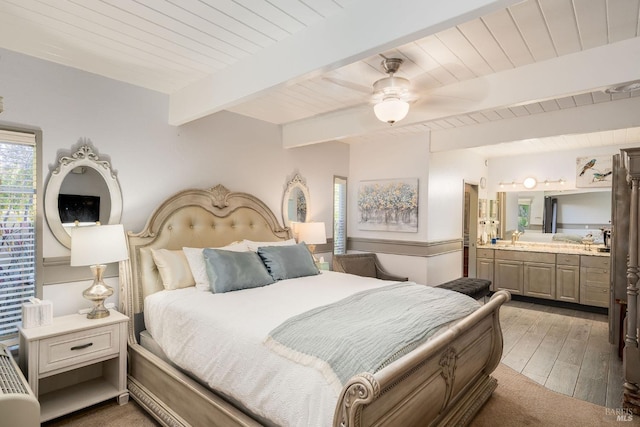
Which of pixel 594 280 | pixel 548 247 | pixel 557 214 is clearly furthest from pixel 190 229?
pixel 557 214

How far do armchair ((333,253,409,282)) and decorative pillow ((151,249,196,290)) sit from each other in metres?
2.13

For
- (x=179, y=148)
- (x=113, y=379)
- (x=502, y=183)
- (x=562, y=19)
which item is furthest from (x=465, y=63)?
(x=502, y=183)

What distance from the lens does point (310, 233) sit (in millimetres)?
4293

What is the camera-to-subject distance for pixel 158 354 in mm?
2578

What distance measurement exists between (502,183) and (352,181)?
2.84 m

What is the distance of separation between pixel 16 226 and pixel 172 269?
1073 mm

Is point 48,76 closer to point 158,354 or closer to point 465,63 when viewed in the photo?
point 158,354

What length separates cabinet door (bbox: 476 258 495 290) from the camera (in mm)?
5777

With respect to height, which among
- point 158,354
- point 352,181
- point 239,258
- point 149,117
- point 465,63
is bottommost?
point 158,354

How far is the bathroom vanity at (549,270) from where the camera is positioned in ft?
15.9

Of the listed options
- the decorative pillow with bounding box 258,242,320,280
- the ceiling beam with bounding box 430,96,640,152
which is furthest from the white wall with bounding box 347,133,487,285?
the decorative pillow with bounding box 258,242,320,280

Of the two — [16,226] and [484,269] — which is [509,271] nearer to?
[484,269]

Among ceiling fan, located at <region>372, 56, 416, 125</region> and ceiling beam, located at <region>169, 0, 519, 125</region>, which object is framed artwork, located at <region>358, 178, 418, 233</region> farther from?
ceiling beam, located at <region>169, 0, 519, 125</region>

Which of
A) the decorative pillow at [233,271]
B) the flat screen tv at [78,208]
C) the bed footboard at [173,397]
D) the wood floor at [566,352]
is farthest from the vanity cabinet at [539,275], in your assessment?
the flat screen tv at [78,208]
